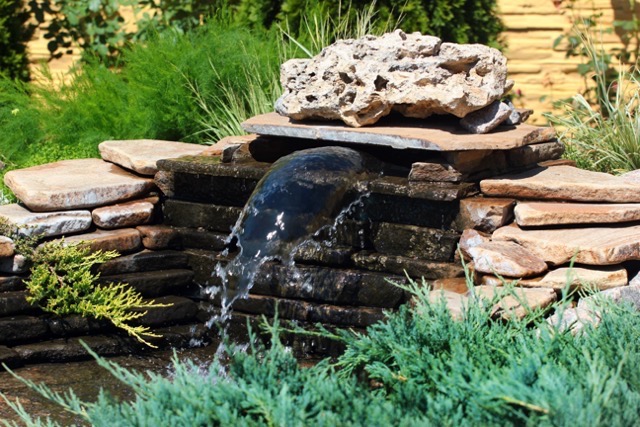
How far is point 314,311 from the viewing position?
4250 millimetres

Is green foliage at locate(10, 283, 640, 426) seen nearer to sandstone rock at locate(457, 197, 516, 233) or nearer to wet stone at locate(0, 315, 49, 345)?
sandstone rock at locate(457, 197, 516, 233)

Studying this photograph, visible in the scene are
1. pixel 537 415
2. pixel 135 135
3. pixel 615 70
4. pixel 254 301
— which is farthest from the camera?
pixel 615 70

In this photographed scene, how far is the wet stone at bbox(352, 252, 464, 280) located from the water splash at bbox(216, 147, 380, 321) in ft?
0.76

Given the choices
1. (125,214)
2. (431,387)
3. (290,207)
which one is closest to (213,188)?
(125,214)

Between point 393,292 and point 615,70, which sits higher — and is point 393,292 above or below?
above

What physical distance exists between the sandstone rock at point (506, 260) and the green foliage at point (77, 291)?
4.89ft

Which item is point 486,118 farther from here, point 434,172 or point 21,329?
point 21,329

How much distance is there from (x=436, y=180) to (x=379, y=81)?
1.86ft

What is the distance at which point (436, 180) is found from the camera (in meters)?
4.30

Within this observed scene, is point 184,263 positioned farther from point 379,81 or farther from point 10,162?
point 10,162

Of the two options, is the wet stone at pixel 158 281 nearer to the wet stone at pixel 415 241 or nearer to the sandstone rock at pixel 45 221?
the sandstone rock at pixel 45 221

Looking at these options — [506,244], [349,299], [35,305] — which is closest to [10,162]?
[35,305]

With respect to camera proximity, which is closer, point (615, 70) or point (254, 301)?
point (254, 301)

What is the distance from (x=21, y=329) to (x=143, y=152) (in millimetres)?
1357
